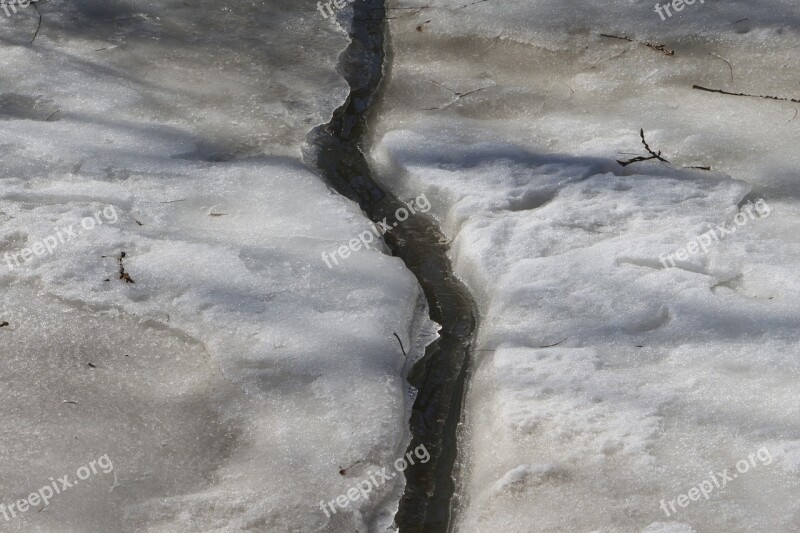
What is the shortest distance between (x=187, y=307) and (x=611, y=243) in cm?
145

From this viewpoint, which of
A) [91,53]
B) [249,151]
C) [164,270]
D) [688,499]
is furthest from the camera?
[91,53]

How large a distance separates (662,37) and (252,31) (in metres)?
2.06

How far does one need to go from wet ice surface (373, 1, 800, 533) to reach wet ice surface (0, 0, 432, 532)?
34 centimetres

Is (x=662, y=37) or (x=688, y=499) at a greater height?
(x=662, y=37)

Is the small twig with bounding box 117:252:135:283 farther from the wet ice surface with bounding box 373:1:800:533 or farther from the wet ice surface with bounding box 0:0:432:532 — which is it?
the wet ice surface with bounding box 373:1:800:533

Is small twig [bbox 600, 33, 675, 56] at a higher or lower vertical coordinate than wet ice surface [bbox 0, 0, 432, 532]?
higher

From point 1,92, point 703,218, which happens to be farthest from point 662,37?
point 1,92

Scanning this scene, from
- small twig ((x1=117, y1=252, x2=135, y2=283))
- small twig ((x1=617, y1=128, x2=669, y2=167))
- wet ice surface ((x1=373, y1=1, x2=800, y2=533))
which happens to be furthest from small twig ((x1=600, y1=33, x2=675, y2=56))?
small twig ((x1=117, y1=252, x2=135, y2=283))

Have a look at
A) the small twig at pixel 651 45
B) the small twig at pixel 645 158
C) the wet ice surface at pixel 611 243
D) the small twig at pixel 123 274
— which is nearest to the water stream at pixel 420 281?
the wet ice surface at pixel 611 243

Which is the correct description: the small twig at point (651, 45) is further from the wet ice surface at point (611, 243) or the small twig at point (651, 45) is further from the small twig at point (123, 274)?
the small twig at point (123, 274)

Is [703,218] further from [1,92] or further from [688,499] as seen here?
[1,92]

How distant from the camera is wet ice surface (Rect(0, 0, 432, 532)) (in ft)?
7.47

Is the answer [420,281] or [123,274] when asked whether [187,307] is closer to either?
[123,274]

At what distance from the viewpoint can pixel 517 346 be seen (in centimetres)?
265
